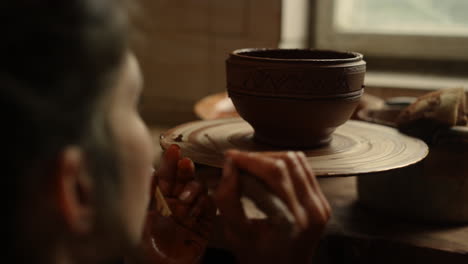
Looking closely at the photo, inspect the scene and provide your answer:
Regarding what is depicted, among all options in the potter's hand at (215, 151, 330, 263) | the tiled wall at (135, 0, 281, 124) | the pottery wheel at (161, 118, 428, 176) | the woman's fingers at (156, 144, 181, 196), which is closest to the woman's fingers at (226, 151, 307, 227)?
the potter's hand at (215, 151, 330, 263)

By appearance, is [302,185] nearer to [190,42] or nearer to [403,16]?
[190,42]

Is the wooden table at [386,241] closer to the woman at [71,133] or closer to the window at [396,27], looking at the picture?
the woman at [71,133]

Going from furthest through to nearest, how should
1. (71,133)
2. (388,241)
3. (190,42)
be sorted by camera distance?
(190,42) < (388,241) < (71,133)

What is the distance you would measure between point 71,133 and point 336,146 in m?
0.59

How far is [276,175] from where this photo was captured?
75 centimetres

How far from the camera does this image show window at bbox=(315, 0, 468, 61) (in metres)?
2.27

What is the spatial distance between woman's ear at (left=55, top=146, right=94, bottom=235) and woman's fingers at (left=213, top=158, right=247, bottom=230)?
0.83ft

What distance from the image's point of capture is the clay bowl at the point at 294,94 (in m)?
0.92

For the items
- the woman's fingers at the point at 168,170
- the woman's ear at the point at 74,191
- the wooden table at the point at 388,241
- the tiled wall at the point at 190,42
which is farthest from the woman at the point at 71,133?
the tiled wall at the point at 190,42

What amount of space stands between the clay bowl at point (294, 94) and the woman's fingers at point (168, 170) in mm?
142

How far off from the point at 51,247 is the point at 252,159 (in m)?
0.30

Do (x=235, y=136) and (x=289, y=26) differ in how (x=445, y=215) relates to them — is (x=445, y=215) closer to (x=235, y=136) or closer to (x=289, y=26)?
(x=235, y=136)

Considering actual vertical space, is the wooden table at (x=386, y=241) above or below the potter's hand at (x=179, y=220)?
below

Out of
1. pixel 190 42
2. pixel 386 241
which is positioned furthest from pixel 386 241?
pixel 190 42
